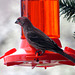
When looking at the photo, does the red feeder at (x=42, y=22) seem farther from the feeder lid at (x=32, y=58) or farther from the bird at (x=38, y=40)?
the bird at (x=38, y=40)

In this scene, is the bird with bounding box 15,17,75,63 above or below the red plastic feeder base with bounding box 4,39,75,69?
above

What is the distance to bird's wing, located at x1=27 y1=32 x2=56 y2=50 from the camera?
15.4 feet

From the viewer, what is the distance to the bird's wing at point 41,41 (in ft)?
15.4

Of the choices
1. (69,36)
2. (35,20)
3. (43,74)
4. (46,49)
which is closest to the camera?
(46,49)

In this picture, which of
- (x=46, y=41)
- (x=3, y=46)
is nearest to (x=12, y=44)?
(x=3, y=46)

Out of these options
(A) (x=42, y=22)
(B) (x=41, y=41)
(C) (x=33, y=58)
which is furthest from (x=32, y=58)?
(A) (x=42, y=22)

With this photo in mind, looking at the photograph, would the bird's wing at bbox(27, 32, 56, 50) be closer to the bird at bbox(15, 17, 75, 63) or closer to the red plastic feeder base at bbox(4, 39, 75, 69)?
the bird at bbox(15, 17, 75, 63)

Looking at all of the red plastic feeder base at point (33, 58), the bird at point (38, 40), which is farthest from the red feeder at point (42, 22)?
the bird at point (38, 40)

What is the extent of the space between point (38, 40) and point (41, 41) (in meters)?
0.04

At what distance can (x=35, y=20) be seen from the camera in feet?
17.2

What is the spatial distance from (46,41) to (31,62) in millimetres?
391

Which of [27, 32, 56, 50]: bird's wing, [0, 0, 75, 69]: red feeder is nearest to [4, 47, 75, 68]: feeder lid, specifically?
[0, 0, 75, 69]: red feeder

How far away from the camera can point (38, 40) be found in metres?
4.75

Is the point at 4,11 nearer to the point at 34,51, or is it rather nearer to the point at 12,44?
the point at 12,44
